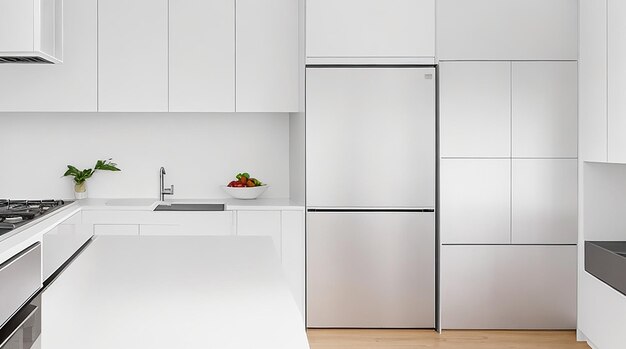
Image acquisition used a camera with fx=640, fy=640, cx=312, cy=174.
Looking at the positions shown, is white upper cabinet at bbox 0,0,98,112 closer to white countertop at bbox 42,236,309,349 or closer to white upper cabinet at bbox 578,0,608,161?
white countertop at bbox 42,236,309,349

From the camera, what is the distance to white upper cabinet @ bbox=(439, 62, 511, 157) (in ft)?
12.1

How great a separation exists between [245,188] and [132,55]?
3.56 feet

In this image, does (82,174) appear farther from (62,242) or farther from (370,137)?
(62,242)

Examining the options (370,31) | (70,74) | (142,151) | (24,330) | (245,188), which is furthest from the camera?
(142,151)

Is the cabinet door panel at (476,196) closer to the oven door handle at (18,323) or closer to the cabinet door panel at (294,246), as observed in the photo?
the cabinet door panel at (294,246)

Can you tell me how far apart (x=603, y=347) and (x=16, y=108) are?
3.60 metres

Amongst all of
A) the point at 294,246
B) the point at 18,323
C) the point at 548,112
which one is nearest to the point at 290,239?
the point at 294,246

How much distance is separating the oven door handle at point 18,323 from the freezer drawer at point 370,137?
2.57 meters

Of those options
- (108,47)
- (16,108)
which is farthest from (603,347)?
(16,108)

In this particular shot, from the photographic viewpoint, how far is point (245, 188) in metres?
4.14

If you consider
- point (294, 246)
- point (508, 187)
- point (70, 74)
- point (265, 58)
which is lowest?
point (294, 246)

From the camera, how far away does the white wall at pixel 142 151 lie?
4.30m

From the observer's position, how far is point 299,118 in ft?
13.0

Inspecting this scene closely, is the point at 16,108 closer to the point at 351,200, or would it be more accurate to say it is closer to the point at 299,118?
the point at 299,118
